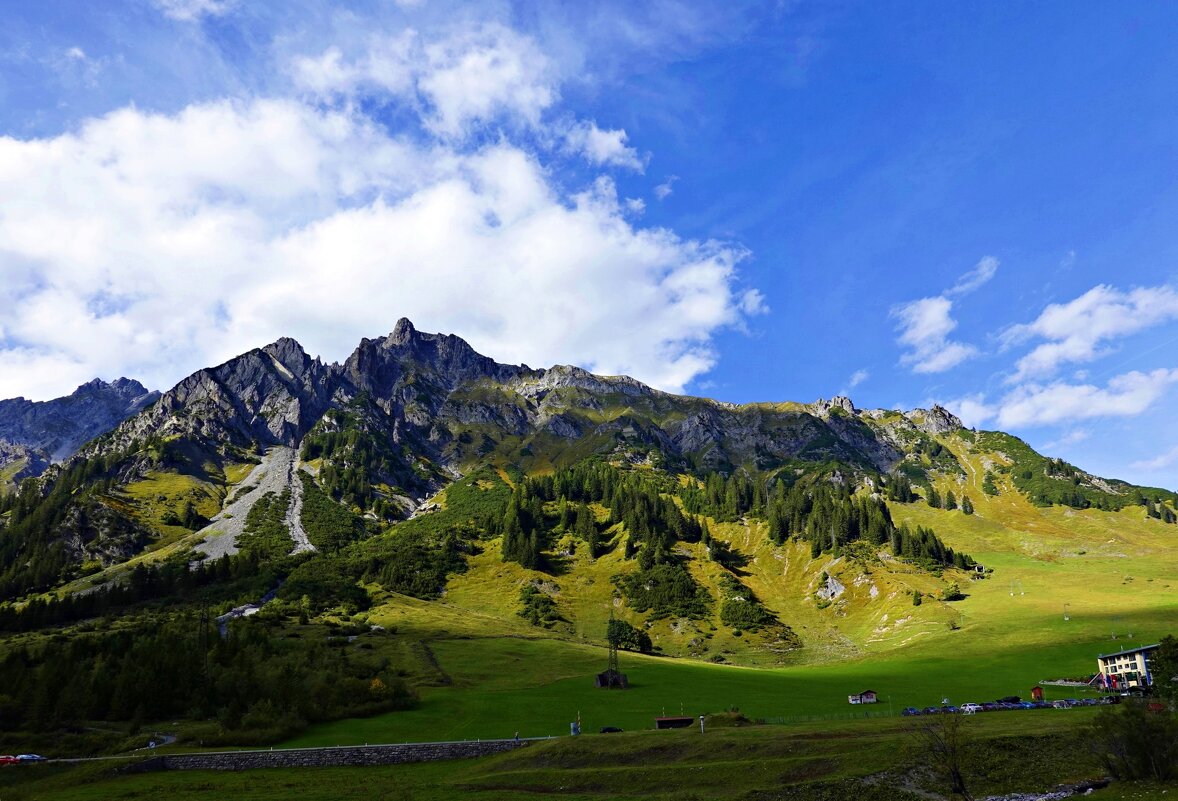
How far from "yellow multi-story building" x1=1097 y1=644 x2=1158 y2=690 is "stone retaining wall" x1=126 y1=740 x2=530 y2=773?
86975 mm

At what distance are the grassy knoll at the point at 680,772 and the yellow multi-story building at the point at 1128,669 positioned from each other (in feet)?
139

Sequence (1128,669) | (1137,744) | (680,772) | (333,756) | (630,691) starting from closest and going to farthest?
(1137,744) → (680,772) → (333,756) → (1128,669) → (630,691)

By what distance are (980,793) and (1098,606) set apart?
14395 cm

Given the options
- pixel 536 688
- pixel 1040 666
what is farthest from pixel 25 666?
pixel 1040 666

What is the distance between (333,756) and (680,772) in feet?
136

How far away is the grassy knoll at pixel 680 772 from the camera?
4994cm

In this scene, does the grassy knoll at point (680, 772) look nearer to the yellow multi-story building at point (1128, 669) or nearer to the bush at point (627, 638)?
the yellow multi-story building at point (1128, 669)

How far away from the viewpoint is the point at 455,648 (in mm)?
142125

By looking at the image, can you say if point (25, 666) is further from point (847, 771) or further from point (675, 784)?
point (847, 771)

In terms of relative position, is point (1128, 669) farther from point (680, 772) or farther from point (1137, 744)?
point (680, 772)

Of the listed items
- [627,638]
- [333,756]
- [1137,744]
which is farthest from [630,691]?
[1137,744]

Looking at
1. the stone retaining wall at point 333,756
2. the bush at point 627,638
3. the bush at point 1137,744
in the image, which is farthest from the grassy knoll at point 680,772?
the bush at point 627,638

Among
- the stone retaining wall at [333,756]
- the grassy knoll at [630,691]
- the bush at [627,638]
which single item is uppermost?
the bush at [627,638]

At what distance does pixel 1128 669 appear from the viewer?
99188mm
